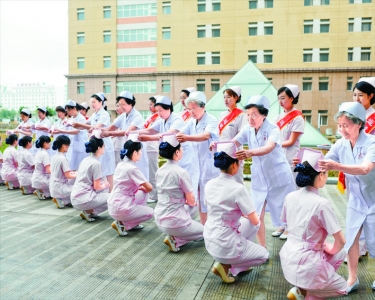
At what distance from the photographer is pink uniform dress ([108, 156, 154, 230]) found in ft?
15.6

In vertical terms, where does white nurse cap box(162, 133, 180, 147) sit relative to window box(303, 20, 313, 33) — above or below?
below

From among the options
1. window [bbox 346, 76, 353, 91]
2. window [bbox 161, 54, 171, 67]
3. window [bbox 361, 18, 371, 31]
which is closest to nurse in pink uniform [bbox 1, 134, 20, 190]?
window [bbox 161, 54, 171, 67]

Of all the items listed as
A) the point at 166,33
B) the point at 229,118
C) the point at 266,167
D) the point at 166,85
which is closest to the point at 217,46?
the point at 166,33

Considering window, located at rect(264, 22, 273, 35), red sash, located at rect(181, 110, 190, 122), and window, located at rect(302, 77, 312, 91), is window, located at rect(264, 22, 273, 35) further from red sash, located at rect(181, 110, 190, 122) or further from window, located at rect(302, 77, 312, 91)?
red sash, located at rect(181, 110, 190, 122)

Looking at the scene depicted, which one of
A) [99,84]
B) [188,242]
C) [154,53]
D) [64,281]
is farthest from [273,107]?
[99,84]

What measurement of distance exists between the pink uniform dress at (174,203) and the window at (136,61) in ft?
94.7

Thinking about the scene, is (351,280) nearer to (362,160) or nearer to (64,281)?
(362,160)

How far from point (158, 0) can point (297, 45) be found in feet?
40.1

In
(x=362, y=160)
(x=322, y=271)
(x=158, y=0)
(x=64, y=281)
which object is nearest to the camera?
(x=322, y=271)

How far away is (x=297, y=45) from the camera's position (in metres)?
28.8

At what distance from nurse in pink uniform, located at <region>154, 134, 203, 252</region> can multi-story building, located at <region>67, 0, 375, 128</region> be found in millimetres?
26021

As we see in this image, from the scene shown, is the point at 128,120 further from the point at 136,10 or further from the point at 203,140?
the point at 136,10

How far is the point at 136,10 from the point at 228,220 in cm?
3219

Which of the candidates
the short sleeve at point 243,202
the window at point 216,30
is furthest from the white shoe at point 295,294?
the window at point 216,30
